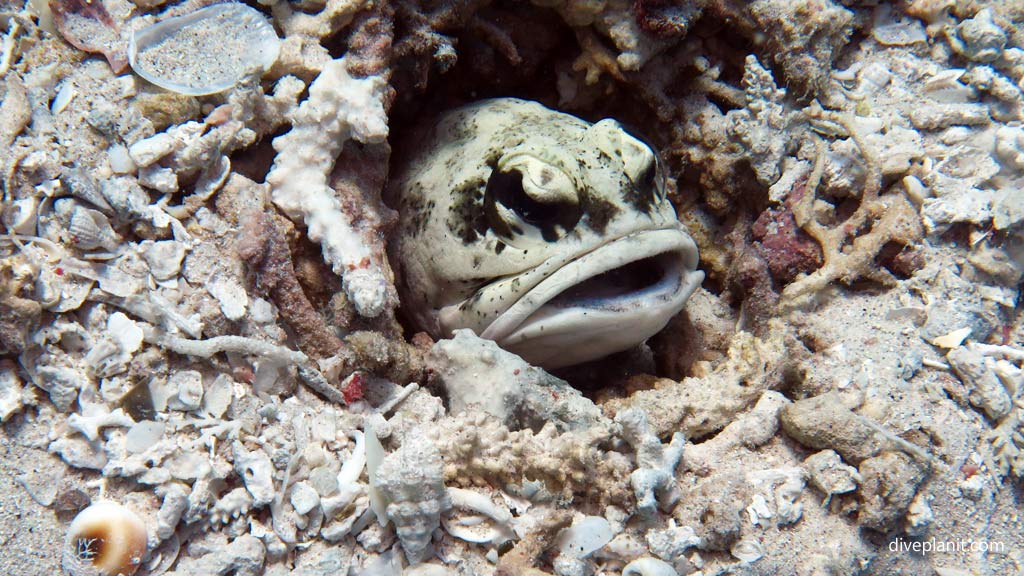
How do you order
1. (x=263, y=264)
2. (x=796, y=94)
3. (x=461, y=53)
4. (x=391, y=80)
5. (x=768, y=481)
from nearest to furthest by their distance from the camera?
(x=768, y=481), (x=263, y=264), (x=391, y=80), (x=796, y=94), (x=461, y=53)

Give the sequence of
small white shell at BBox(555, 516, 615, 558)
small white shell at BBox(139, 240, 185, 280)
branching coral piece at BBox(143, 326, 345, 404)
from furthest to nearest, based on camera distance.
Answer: small white shell at BBox(139, 240, 185, 280), branching coral piece at BBox(143, 326, 345, 404), small white shell at BBox(555, 516, 615, 558)

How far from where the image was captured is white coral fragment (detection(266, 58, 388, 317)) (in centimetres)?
250

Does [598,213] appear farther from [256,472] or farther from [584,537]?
[256,472]

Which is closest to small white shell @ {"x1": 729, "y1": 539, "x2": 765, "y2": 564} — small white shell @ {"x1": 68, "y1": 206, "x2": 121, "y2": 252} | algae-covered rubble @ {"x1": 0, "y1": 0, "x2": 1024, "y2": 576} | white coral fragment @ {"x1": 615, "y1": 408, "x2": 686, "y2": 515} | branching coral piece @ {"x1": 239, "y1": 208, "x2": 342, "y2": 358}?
algae-covered rubble @ {"x1": 0, "y1": 0, "x2": 1024, "y2": 576}

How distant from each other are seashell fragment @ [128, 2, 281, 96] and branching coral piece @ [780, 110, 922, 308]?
2.67 metres

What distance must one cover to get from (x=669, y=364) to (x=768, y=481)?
1229 millimetres

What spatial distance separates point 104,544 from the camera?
1.64m

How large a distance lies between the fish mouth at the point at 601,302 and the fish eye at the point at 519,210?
0.62 ft

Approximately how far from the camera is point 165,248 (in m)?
2.13

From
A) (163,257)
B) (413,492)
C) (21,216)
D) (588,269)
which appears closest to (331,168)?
(163,257)

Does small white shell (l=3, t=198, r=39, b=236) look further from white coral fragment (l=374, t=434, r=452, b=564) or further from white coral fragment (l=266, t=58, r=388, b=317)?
white coral fragment (l=374, t=434, r=452, b=564)

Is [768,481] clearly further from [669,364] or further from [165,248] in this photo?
[165,248]

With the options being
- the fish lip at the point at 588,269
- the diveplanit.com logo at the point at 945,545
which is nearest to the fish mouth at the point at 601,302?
the fish lip at the point at 588,269

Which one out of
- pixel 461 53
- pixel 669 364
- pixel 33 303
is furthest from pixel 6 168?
pixel 669 364
